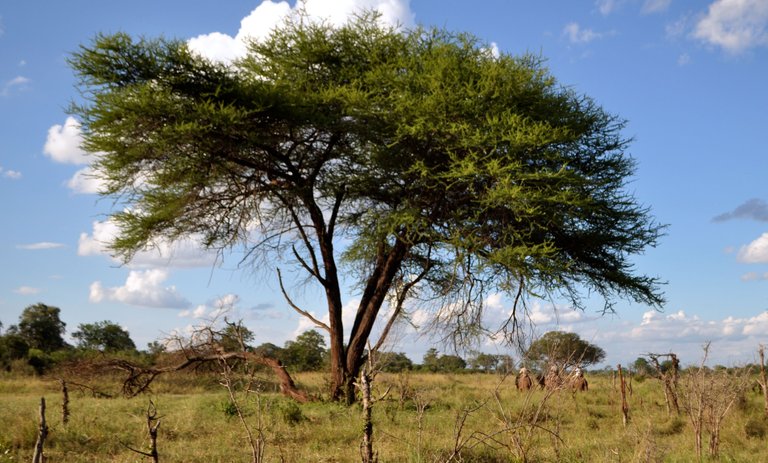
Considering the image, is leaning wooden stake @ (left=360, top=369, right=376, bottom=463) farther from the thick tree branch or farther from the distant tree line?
the distant tree line

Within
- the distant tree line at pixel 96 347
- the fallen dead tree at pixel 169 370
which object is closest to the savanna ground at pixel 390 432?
the fallen dead tree at pixel 169 370

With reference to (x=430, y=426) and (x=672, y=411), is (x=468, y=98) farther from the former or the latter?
(x=672, y=411)

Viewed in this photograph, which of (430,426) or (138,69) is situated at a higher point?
(138,69)

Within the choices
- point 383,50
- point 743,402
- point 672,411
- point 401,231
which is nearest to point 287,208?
point 401,231

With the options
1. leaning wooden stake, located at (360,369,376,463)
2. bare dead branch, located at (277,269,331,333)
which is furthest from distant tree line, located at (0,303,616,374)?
leaning wooden stake, located at (360,369,376,463)

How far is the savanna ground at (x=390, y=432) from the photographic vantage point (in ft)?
29.9

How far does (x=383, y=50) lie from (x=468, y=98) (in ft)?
12.4

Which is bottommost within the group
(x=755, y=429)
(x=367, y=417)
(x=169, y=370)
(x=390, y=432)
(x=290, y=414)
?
(x=390, y=432)

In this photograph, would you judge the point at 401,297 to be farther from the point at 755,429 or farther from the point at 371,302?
the point at 755,429

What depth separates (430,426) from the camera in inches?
498

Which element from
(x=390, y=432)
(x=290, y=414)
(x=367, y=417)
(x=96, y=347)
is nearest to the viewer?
(x=367, y=417)

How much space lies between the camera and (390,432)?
12.4 m

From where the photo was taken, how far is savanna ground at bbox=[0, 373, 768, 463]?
9109 mm

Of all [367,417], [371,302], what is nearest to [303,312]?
[371,302]
